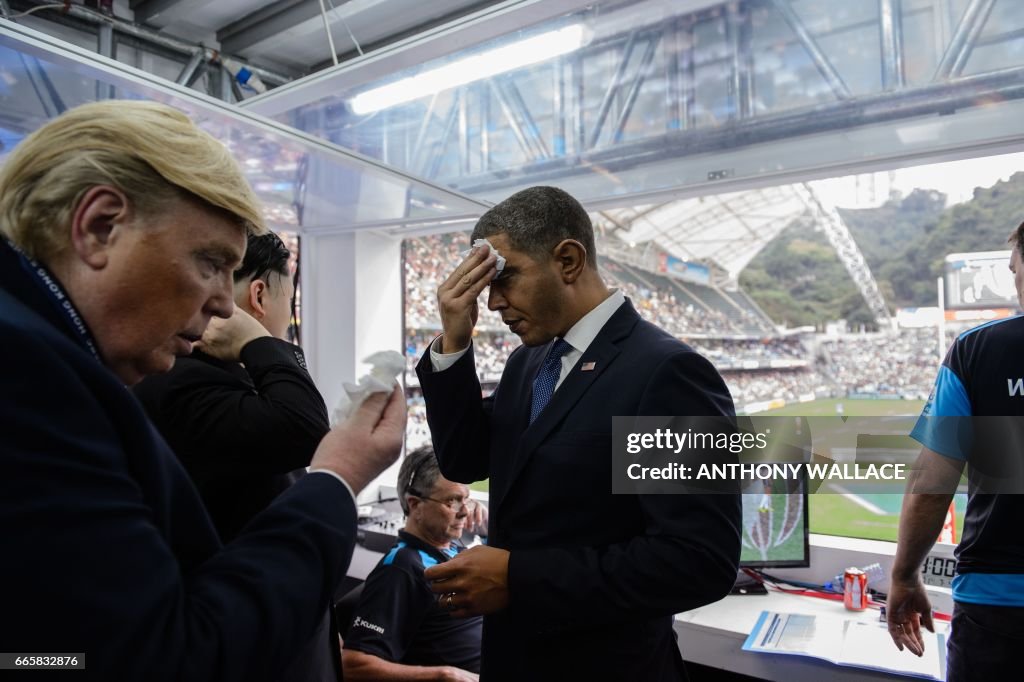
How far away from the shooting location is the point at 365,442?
32.0 inches

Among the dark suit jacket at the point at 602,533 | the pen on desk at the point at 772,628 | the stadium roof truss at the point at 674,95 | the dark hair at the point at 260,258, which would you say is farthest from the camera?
the pen on desk at the point at 772,628

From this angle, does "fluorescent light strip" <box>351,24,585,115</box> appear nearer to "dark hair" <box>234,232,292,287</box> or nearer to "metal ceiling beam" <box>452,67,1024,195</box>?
"metal ceiling beam" <box>452,67,1024,195</box>

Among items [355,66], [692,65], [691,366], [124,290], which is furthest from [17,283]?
[692,65]

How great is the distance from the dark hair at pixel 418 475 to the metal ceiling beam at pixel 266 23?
2426 mm

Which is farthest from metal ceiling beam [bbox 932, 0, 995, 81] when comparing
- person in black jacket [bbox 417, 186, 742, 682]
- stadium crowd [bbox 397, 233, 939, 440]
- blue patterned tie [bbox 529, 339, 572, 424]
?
stadium crowd [bbox 397, 233, 939, 440]

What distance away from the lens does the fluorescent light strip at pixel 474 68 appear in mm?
2100

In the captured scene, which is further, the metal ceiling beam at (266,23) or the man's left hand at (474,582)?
the metal ceiling beam at (266,23)

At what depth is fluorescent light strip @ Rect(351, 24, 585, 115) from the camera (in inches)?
82.7

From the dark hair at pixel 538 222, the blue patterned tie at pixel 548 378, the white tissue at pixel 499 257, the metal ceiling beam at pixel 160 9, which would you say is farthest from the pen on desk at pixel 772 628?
the metal ceiling beam at pixel 160 9

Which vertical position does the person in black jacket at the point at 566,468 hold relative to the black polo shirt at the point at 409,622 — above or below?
above

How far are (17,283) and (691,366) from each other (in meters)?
1.06

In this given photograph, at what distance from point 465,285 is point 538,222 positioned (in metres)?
0.22

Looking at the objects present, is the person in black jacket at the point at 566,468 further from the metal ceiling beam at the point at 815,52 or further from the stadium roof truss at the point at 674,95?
the metal ceiling beam at the point at 815,52

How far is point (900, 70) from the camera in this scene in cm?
229
